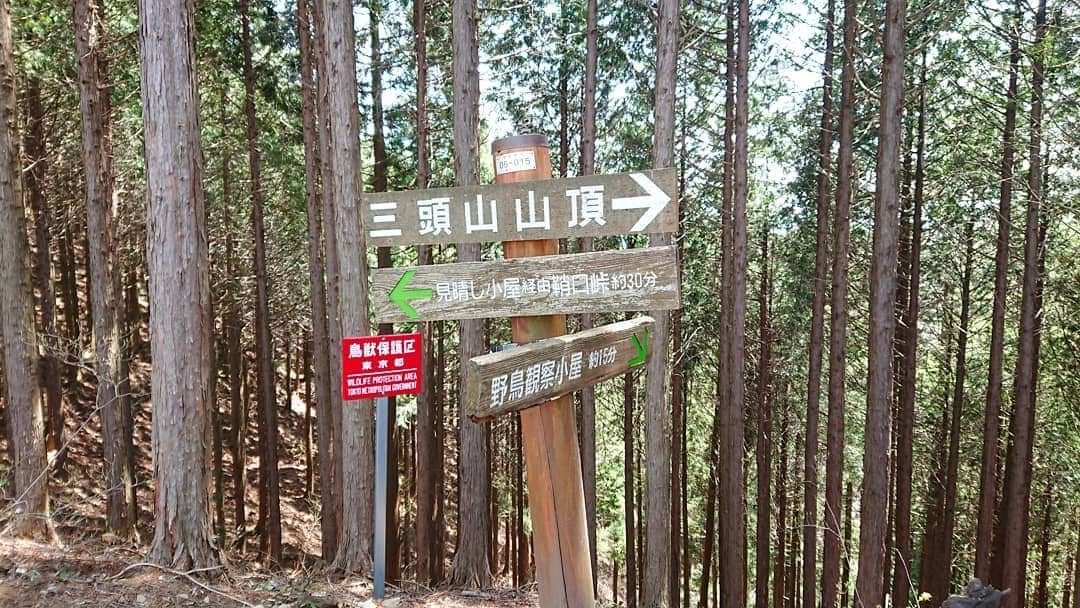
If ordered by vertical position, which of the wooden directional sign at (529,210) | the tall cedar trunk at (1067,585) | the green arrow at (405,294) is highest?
the wooden directional sign at (529,210)

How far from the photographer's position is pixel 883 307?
8.41m

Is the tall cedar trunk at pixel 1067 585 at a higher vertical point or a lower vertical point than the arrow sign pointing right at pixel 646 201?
lower

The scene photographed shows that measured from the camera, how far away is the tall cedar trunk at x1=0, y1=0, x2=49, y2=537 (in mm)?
7699

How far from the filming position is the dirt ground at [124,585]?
15.5 ft

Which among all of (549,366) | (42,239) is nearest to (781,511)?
(549,366)

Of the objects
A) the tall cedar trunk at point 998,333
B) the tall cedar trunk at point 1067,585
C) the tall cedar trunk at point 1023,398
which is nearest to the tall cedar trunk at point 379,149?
the tall cedar trunk at point 1023,398

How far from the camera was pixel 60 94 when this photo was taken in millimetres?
13156

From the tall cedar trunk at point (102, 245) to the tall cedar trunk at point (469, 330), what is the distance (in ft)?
15.3

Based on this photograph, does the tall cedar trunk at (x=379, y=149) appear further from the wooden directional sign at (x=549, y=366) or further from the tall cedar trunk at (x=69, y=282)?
the wooden directional sign at (x=549, y=366)

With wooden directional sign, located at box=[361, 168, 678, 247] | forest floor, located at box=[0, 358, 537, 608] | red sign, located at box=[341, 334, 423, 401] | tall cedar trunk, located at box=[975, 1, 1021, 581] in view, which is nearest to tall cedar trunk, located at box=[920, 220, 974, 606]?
tall cedar trunk, located at box=[975, 1, 1021, 581]

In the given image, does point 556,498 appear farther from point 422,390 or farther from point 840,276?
point 840,276

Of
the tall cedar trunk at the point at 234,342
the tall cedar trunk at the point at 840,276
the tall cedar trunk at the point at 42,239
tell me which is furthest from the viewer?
the tall cedar trunk at the point at 234,342

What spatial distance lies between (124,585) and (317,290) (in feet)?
22.8

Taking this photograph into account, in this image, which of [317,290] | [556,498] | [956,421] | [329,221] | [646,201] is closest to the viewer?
[646,201]
